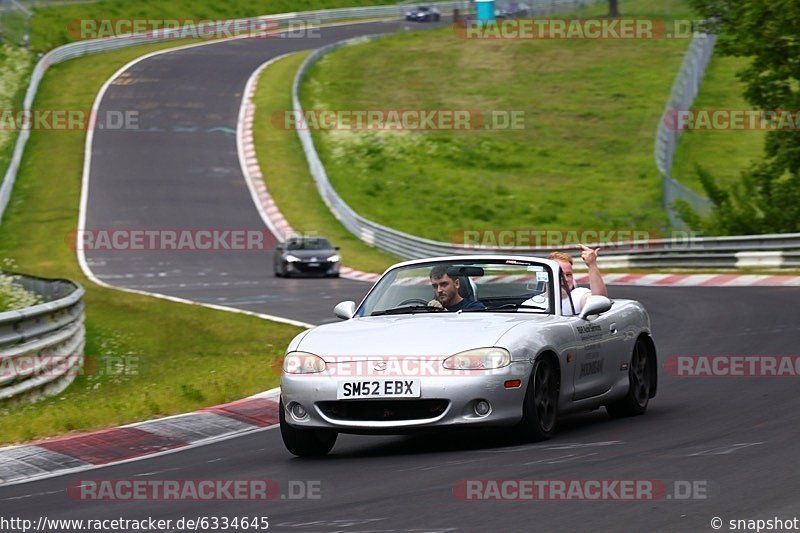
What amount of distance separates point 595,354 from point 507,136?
4754 centimetres

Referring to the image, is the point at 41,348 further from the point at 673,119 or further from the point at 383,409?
the point at 673,119

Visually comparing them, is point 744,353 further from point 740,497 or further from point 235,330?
point 235,330

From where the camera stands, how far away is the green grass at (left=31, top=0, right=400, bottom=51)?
69.2m

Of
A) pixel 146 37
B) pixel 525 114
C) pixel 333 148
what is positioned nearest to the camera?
pixel 333 148

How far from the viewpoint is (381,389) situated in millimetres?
9023

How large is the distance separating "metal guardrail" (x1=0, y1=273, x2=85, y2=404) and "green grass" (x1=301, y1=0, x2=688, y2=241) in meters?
Result: 27.5

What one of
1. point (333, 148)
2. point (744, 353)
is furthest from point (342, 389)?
point (333, 148)

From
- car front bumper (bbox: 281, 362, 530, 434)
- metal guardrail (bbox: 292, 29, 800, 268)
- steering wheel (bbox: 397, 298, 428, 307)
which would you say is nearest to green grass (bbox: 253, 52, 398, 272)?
metal guardrail (bbox: 292, 29, 800, 268)

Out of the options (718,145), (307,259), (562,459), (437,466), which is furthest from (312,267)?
(562,459)

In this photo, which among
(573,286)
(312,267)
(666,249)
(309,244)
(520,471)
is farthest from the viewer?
(309,244)

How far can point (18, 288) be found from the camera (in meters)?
19.1

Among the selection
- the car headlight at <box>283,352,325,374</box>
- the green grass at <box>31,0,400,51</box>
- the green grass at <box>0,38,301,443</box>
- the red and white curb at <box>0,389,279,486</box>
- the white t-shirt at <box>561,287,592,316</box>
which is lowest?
the green grass at <box>0,38,301,443</box>

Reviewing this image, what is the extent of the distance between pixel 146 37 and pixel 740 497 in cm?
6817

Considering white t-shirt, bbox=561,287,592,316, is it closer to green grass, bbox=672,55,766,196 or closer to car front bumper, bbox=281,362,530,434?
car front bumper, bbox=281,362,530,434
